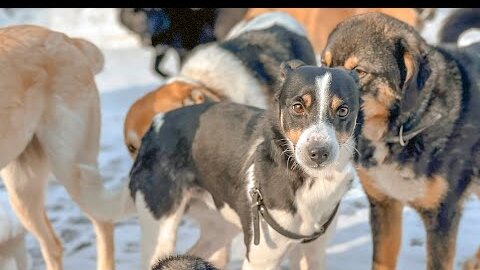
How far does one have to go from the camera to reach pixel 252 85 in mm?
4621

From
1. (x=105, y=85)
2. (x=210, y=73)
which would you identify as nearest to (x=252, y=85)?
(x=210, y=73)

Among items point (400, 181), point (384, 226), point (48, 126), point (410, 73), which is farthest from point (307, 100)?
point (48, 126)

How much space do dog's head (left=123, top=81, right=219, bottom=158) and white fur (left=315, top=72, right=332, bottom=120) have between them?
1.93 meters

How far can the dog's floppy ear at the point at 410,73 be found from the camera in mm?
3089

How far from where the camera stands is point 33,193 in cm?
407

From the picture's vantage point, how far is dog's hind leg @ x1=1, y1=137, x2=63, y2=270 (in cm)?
396

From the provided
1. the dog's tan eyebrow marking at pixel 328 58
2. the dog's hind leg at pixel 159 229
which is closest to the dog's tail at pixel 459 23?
the dog's tan eyebrow marking at pixel 328 58

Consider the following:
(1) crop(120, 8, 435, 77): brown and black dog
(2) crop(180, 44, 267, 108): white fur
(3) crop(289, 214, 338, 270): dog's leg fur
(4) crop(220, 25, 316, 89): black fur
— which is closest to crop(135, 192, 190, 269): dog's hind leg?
(3) crop(289, 214, 338, 270): dog's leg fur

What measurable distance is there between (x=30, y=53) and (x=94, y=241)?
64.3 inches

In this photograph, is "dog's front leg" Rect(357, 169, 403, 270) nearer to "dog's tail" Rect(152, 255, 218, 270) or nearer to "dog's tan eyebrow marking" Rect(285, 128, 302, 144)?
"dog's tan eyebrow marking" Rect(285, 128, 302, 144)

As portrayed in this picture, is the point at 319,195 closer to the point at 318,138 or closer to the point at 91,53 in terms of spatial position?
the point at 318,138

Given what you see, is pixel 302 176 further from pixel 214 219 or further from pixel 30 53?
pixel 30 53

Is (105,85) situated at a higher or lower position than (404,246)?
lower

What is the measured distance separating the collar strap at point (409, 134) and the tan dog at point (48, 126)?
137cm
